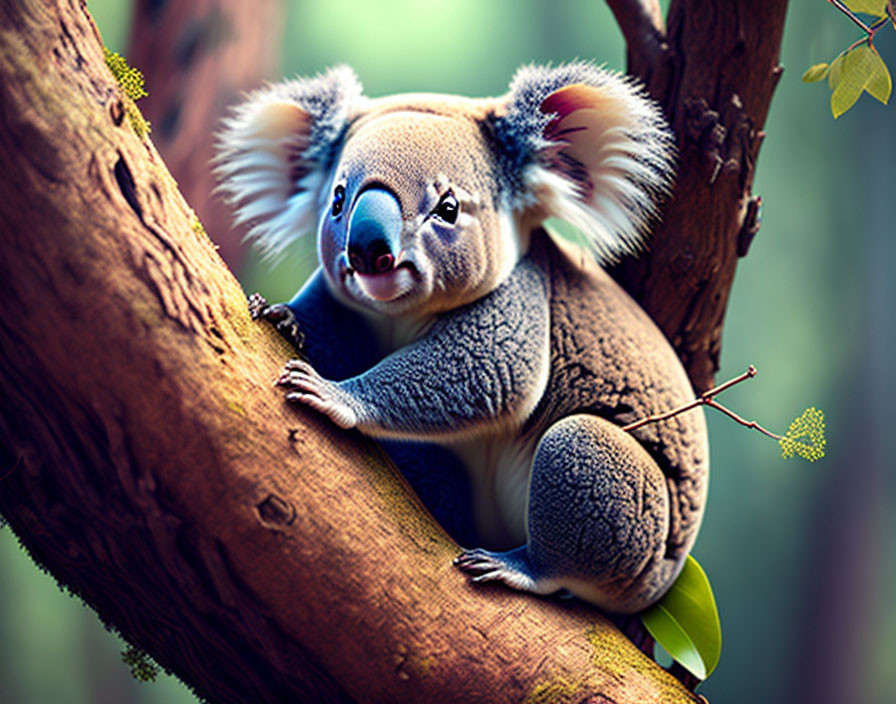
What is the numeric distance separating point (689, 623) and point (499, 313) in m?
0.76

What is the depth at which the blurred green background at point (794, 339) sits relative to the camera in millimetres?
3756

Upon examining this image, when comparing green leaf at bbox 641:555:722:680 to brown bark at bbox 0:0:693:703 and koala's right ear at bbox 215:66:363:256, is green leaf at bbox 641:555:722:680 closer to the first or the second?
brown bark at bbox 0:0:693:703

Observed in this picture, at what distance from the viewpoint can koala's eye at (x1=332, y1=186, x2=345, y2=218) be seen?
1.33 meters

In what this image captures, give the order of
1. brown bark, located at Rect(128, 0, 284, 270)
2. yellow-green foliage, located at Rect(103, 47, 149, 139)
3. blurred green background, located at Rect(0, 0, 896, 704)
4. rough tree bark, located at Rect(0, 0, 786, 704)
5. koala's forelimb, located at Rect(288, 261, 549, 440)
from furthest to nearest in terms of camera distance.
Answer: blurred green background, located at Rect(0, 0, 896, 704), brown bark, located at Rect(128, 0, 284, 270), koala's forelimb, located at Rect(288, 261, 549, 440), yellow-green foliage, located at Rect(103, 47, 149, 139), rough tree bark, located at Rect(0, 0, 786, 704)

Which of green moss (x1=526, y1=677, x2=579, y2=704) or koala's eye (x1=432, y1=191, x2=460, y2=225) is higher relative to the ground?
koala's eye (x1=432, y1=191, x2=460, y2=225)

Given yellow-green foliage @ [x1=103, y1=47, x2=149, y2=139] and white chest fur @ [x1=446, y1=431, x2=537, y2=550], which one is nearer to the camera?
yellow-green foliage @ [x1=103, y1=47, x2=149, y2=139]

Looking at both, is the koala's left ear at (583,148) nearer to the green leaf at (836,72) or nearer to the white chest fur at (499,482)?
the green leaf at (836,72)

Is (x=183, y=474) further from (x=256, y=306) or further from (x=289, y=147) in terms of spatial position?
(x=289, y=147)

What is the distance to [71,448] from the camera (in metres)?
1.04

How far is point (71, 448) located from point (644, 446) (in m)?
1.04

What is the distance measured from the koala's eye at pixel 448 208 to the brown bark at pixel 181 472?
38 centimetres

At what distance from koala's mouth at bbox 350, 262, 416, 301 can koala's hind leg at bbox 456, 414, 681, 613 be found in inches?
15.4

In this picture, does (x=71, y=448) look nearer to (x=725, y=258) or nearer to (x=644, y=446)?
(x=644, y=446)

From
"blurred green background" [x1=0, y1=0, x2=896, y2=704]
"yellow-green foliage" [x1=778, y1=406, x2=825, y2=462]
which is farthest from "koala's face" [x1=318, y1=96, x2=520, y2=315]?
"blurred green background" [x1=0, y1=0, x2=896, y2=704]
